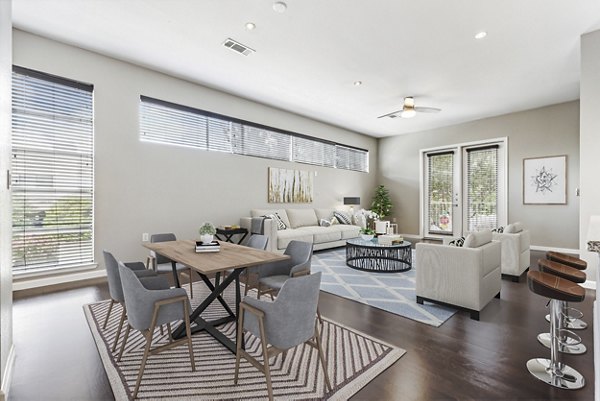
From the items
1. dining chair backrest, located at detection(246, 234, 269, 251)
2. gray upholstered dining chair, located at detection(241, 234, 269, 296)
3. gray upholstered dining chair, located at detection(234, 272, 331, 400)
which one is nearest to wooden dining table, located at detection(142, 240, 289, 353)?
gray upholstered dining chair, located at detection(241, 234, 269, 296)

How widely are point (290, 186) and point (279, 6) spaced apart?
409 cm

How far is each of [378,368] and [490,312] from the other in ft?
5.66

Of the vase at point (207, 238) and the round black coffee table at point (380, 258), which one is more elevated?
the vase at point (207, 238)

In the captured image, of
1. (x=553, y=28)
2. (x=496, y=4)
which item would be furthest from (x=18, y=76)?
(x=553, y=28)

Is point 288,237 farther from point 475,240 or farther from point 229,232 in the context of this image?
point 475,240

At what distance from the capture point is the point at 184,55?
4039mm

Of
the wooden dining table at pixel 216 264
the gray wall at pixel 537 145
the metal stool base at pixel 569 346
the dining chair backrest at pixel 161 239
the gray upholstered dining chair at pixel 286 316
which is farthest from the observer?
the gray wall at pixel 537 145

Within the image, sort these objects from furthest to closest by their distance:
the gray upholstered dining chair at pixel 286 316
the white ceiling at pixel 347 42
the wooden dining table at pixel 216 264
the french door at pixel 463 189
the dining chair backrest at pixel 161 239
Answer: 1. the french door at pixel 463 189
2. the dining chair backrest at pixel 161 239
3. the white ceiling at pixel 347 42
4. the wooden dining table at pixel 216 264
5. the gray upholstered dining chair at pixel 286 316

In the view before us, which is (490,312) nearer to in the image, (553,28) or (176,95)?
(553,28)

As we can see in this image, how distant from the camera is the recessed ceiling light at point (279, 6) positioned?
2.90m

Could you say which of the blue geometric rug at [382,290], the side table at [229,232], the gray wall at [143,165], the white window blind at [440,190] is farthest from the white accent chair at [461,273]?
the white window blind at [440,190]

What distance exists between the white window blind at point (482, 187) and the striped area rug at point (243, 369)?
6210 millimetres

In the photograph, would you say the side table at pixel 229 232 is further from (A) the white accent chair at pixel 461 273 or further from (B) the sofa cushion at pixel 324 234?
(A) the white accent chair at pixel 461 273

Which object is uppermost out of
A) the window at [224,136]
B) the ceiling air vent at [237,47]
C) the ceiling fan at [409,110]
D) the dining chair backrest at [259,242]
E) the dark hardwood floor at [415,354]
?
the ceiling air vent at [237,47]
